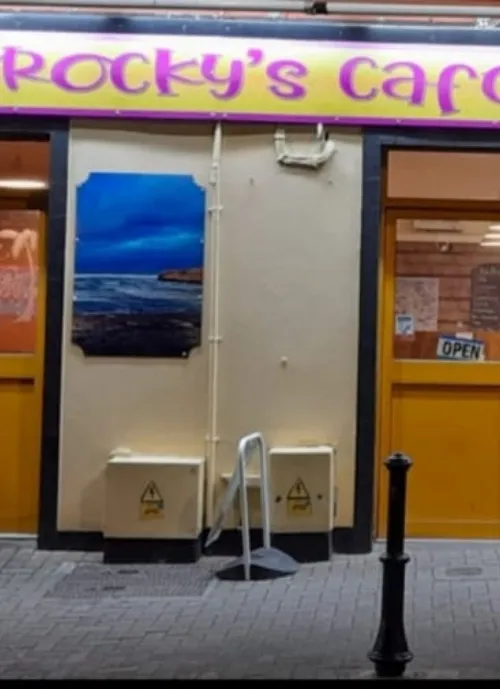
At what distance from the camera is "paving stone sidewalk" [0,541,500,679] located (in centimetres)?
538

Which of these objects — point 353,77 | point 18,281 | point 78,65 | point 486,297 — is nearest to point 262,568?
point 486,297

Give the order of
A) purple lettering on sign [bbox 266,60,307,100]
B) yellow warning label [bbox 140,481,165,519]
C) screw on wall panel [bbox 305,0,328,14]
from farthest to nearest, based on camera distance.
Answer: purple lettering on sign [bbox 266,60,307,100]
yellow warning label [bbox 140,481,165,519]
screw on wall panel [bbox 305,0,328,14]

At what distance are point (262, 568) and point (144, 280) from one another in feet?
7.17

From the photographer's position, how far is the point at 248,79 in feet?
25.3

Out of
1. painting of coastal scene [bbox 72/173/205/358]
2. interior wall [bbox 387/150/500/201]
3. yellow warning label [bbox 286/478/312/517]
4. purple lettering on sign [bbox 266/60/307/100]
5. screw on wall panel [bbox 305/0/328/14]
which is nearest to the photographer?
screw on wall panel [bbox 305/0/328/14]

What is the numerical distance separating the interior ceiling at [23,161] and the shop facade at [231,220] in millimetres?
298

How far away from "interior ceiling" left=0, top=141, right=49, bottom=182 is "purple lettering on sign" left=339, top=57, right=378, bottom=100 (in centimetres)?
223

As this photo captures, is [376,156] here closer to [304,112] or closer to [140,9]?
[304,112]

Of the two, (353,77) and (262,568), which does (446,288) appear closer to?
(353,77)

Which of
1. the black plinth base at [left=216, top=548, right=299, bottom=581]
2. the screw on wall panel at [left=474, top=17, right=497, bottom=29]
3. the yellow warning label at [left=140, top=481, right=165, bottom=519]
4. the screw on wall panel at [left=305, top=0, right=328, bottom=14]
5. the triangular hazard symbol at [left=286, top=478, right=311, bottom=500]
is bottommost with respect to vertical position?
the black plinth base at [left=216, top=548, right=299, bottom=581]

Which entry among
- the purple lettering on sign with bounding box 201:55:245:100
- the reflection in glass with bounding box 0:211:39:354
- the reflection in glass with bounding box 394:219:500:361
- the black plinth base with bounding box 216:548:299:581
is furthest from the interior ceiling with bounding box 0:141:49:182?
the black plinth base with bounding box 216:548:299:581

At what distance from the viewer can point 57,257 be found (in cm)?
784

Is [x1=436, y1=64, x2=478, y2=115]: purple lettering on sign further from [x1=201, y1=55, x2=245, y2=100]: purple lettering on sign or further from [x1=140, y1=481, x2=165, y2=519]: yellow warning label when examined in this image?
[x1=140, y1=481, x2=165, y2=519]: yellow warning label

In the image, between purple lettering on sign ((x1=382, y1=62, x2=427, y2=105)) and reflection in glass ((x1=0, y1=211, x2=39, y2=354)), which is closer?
purple lettering on sign ((x1=382, y1=62, x2=427, y2=105))
